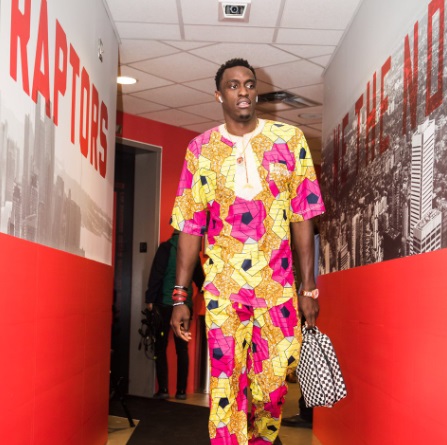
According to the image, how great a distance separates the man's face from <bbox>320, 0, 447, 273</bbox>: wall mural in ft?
1.96

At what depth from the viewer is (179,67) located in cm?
496

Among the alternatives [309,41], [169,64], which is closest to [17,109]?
[309,41]

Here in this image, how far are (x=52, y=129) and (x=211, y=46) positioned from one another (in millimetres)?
2170

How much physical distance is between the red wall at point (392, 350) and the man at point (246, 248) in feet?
1.14

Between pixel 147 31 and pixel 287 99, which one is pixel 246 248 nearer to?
pixel 147 31

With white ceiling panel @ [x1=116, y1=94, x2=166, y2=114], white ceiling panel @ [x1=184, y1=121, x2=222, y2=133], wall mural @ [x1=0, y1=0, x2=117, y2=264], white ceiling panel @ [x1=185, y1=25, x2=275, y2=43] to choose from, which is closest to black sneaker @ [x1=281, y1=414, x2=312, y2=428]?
wall mural @ [x1=0, y1=0, x2=117, y2=264]

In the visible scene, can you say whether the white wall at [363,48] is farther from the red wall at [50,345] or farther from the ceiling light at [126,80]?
the red wall at [50,345]

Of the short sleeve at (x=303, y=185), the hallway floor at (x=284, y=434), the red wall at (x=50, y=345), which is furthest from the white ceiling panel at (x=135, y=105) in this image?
the short sleeve at (x=303, y=185)

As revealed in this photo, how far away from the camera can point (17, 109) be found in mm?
2064

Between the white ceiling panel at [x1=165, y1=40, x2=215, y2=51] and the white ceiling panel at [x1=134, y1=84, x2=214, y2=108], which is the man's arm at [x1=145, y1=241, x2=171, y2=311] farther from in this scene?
the white ceiling panel at [x1=165, y1=40, x2=215, y2=51]

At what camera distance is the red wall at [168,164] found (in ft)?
21.8

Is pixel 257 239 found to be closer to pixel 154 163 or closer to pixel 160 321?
pixel 160 321

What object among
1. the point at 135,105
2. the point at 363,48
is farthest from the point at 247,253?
the point at 135,105

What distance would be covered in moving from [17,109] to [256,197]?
3.03 feet
